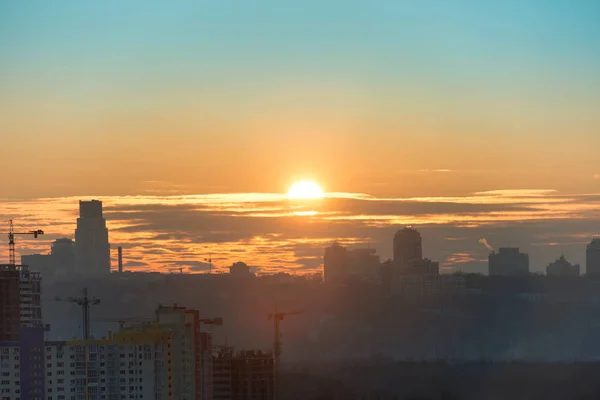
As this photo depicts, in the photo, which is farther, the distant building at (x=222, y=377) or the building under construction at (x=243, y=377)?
the building under construction at (x=243, y=377)

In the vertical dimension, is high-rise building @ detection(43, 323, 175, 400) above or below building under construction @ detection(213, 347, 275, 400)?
above

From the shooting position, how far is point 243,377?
146 metres

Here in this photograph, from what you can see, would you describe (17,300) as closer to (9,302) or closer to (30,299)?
(9,302)

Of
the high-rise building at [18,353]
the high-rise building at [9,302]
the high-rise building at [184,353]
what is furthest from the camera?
the high-rise building at [9,302]

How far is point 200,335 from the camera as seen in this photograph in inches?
5536

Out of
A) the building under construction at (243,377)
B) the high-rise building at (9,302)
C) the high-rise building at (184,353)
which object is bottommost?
the building under construction at (243,377)

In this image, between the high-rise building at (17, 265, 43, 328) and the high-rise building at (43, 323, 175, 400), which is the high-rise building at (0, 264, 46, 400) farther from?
the high-rise building at (43, 323, 175, 400)

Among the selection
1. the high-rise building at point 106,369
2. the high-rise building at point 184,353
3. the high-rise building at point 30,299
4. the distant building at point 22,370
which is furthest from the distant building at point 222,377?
the distant building at point 22,370

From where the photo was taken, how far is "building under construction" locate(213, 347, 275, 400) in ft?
460

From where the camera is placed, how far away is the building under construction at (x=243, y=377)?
140125 millimetres

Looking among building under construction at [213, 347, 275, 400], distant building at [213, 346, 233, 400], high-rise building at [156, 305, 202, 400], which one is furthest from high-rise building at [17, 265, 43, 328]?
distant building at [213, 346, 233, 400]

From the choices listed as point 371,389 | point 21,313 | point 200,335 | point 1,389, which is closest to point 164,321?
point 200,335

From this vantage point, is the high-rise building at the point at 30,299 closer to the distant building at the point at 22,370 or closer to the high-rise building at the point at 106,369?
the distant building at the point at 22,370

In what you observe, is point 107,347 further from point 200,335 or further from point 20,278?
point 20,278
